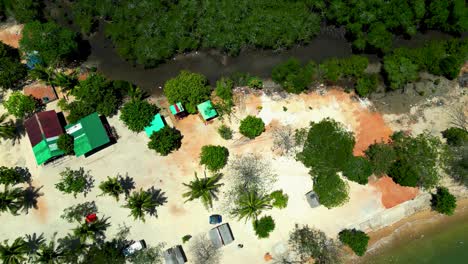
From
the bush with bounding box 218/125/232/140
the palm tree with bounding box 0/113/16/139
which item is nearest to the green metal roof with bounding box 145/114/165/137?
the bush with bounding box 218/125/232/140

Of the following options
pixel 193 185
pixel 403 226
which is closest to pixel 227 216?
pixel 193 185

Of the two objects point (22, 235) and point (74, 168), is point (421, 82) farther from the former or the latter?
point (22, 235)

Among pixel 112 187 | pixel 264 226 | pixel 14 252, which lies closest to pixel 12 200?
pixel 14 252

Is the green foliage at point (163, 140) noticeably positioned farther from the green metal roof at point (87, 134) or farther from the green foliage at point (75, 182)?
the green foliage at point (75, 182)

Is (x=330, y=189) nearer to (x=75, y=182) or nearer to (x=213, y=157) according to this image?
(x=213, y=157)

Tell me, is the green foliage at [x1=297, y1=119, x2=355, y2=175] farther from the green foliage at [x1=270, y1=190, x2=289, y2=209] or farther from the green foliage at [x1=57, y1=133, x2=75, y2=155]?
the green foliage at [x1=57, y1=133, x2=75, y2=155]

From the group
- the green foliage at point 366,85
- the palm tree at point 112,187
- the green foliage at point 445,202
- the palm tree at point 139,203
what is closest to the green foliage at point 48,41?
the palm tree at point 112,187
